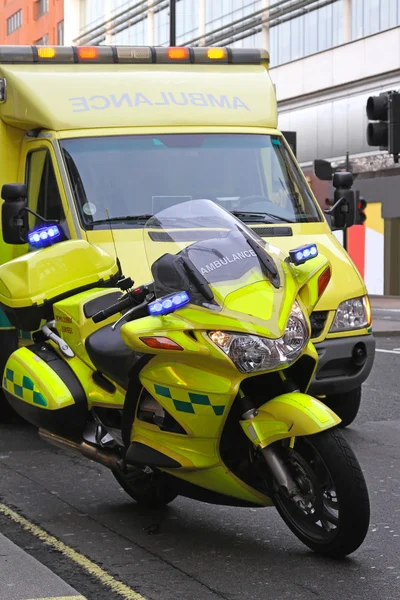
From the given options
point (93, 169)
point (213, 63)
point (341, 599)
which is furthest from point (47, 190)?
point (341, 599)

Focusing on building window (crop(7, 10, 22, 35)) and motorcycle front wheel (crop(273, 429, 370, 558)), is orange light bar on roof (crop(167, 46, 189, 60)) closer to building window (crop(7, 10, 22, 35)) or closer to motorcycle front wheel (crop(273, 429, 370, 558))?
motorcycle front wheel (crop(273, 429, 370, 558))

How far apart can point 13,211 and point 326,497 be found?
14.2ft

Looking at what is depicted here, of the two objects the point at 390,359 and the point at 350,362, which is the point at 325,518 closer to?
the point at 350,362

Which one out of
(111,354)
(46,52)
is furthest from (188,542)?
(46,52)

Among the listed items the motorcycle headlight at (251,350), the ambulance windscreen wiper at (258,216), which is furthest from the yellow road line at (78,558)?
the ambulance windscreen wiper at (258,216)

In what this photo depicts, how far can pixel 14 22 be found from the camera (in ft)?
275

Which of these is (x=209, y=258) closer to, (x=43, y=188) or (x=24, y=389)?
(x=24, y=389)

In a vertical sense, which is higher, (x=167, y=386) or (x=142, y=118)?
(x=142, y=118)

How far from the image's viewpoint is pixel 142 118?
376 inches

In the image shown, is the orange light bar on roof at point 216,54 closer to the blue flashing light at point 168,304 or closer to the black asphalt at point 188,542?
the black asphalt at point 188,542

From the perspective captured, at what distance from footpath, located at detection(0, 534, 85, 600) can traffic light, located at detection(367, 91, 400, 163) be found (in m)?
10.6

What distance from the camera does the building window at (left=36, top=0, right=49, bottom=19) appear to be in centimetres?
7570

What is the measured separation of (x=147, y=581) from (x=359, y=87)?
126 feet

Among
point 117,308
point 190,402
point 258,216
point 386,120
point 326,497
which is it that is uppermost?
point 386,120
